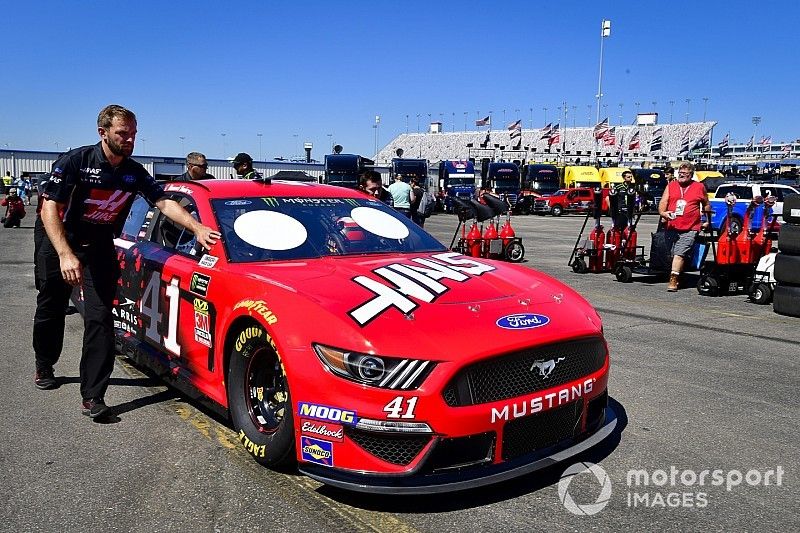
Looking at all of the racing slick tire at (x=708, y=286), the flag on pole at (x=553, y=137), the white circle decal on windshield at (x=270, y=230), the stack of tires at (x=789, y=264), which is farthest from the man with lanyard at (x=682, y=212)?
the flag on pole at (x=553, y=137)

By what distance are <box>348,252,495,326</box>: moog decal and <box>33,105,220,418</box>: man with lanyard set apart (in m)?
1.13

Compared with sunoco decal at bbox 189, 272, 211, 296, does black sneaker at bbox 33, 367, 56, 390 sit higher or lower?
lower

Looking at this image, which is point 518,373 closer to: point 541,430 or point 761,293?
point 541,430

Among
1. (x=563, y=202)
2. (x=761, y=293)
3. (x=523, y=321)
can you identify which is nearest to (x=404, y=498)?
(x=523, y=321)

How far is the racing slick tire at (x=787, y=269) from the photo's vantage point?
309 inches

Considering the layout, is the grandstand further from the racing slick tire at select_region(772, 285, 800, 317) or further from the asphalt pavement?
the asphalt pavement

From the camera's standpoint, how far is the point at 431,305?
3.26 meters

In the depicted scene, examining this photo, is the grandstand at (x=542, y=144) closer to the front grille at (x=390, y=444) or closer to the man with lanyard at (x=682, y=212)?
the man with lanyard at (x=682, y=212)

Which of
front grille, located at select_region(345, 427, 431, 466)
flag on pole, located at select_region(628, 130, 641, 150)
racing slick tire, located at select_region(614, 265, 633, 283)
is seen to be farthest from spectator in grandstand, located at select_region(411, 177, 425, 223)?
flag on pole, located at select_region(628, 130, 641, 150)

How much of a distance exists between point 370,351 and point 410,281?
731mm

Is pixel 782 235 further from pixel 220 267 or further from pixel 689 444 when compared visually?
pixel 220 267

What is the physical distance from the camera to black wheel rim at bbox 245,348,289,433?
11.2 ft

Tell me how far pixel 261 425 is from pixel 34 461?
120 cm

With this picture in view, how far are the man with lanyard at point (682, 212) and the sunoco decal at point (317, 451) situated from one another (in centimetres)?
764
